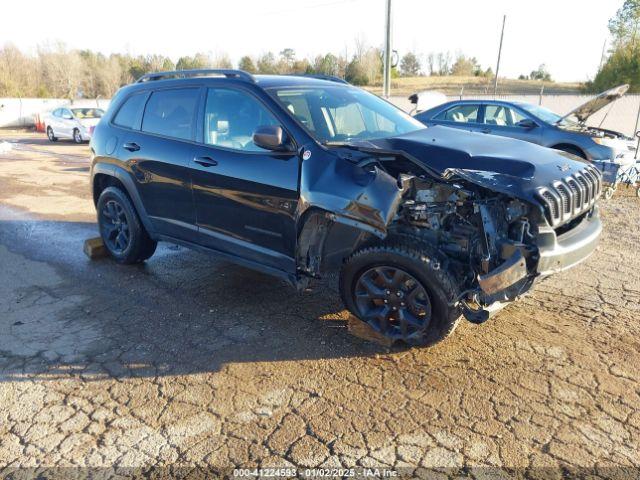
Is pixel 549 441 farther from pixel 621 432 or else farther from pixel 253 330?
pixel 253 330

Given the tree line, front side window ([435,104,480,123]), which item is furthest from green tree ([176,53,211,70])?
front side window ([435,104,480,123])

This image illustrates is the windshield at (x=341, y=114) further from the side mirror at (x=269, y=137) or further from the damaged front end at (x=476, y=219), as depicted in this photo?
the damaged front end at (x=476, y=219)

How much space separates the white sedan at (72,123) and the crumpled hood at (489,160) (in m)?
18.7

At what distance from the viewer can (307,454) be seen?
8.78ft

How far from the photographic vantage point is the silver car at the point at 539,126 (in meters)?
9.23

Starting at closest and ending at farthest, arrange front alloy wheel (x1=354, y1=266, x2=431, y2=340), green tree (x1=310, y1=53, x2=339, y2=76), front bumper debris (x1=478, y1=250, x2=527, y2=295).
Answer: front bumper debris (x1=478, y1=250, x2=527, y2=295) < front alloy wheel (x1=354, y1=266, x2=431, y2=340) < green tree (x1=310, y1=53, x2=339, y2=76)

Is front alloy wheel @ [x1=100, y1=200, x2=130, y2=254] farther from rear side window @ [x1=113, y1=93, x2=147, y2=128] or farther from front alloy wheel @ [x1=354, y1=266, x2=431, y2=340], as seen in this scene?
front alloy wheel @ [x1=354, y1=266, x2=431, y2=340]

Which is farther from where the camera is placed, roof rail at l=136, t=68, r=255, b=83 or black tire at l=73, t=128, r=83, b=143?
black tire at l=73, t=128, r=83, b=143

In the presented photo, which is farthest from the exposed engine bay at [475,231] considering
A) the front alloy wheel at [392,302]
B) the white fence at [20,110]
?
the white fence at [20,110]

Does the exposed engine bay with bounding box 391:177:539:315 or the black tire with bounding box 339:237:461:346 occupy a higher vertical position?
the exposed engine bay with bounding box 391:177:539:315

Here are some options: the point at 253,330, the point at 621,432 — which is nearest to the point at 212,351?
the point at 253,330

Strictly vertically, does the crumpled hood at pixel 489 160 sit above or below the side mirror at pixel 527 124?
above

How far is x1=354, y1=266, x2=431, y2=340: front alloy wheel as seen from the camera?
349 cm

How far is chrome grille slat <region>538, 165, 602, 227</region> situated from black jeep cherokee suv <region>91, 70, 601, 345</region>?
1cm
